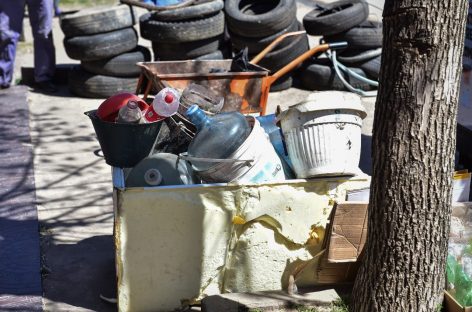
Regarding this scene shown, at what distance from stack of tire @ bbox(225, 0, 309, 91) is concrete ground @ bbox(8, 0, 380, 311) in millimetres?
503

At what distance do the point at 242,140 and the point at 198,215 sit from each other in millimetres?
472

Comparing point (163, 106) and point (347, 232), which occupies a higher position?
point (163, 106)

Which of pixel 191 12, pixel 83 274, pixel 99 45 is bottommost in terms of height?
pixel 83 274

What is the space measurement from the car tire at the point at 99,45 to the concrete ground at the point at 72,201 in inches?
21.6

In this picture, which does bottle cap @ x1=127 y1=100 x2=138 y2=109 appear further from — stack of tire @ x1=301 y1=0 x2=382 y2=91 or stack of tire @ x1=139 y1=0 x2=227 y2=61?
stack of tire @ x1=301 y1=0 x2=382 y2=91

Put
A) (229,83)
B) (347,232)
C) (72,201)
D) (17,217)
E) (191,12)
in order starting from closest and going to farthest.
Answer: (347,232) < (17,217) < (72,201) < (229,83) < (191,12)

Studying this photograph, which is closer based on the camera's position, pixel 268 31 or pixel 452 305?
pixel 452 305

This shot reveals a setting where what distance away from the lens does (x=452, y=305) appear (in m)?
3.85

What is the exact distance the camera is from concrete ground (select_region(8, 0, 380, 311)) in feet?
15.3

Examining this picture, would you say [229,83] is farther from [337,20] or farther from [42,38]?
[42,38]

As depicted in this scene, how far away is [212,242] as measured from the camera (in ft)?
13.8

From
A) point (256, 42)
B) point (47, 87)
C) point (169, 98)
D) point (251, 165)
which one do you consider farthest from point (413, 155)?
point (47, 87)

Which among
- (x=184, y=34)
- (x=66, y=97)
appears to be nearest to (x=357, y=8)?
(x=184, y=34)

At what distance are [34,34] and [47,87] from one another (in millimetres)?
658
